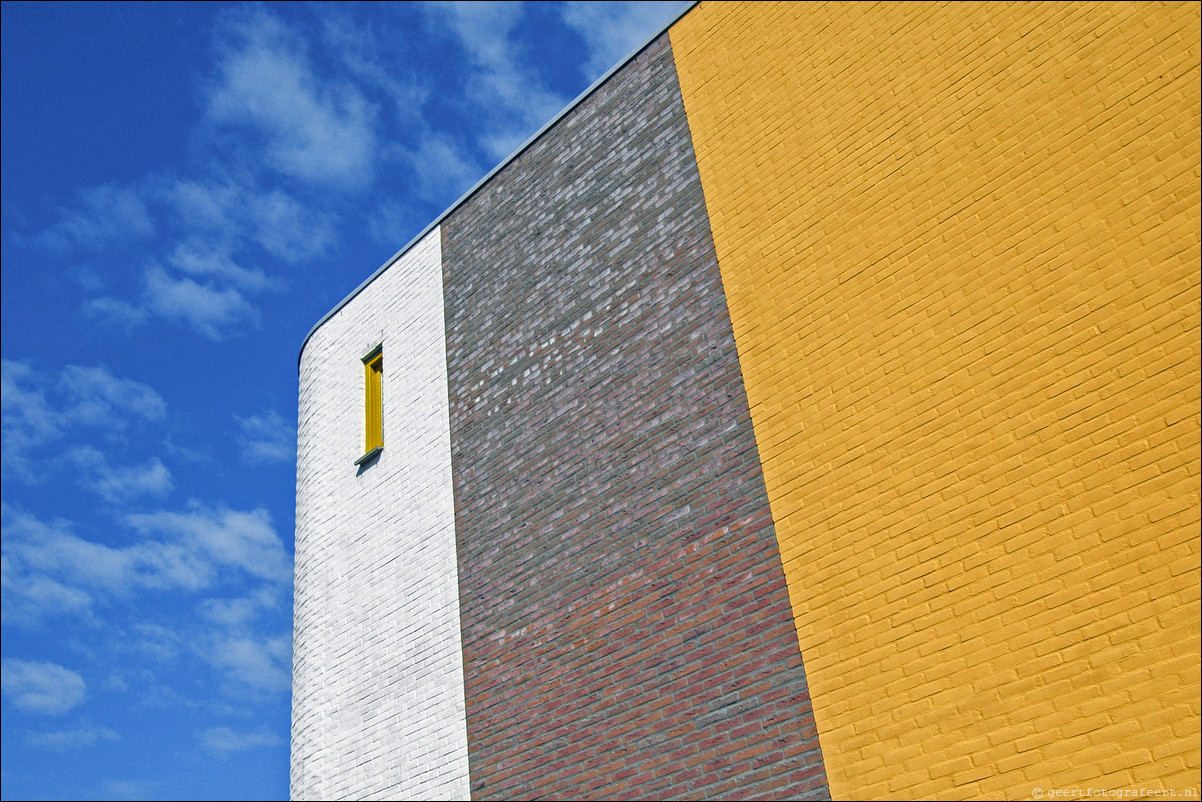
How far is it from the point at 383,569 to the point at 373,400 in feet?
7.78

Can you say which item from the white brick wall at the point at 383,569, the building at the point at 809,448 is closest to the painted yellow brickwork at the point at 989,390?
the building at the point at 809,448

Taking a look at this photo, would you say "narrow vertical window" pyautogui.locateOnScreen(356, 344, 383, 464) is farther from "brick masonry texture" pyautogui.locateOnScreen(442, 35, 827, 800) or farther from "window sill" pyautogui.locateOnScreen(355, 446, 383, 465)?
"brick masonry texture" pyautogui.locateOnScreen(442, 35, 827, 800)

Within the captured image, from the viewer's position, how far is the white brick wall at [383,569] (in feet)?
28.3

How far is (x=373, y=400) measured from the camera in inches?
443

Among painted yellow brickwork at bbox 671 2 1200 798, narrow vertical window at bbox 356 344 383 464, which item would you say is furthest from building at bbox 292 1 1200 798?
narrow vertical window at bbox 356 344 383 464

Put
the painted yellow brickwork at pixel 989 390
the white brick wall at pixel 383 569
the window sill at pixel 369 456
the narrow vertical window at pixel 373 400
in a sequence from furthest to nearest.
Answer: the narrow vertical window at pixel 373 400 < the window sill at pixel 369 456 < the white brick wall at pixel 383 569 < the painted yellow brickwork at pixel 989 390

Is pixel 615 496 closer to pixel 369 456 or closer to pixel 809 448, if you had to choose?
pixel 809 448

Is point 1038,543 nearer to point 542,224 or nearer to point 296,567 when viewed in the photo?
point 542,224

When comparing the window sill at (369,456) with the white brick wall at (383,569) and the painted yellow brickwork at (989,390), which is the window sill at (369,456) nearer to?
the white brick wall at (383,569)

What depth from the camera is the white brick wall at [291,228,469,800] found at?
8.63m

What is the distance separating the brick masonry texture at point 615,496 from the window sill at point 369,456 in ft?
3.77

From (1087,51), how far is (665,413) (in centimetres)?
395

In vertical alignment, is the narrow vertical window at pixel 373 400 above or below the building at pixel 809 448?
above

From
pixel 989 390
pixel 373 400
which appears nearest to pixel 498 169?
pixel 373 400
